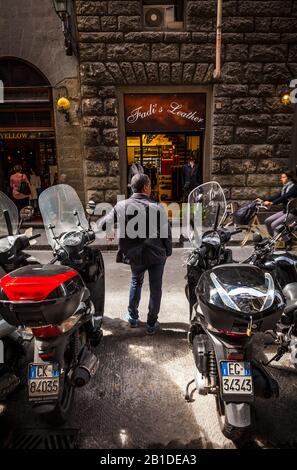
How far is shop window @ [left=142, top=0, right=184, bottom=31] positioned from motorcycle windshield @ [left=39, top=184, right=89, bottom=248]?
7219 millimetres

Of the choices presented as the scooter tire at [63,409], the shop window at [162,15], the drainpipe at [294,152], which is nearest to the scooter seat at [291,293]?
the scooter tire at [63,409]

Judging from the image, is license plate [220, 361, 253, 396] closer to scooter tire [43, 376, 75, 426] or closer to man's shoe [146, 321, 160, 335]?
scooter tire [43, 376, 75, 426]

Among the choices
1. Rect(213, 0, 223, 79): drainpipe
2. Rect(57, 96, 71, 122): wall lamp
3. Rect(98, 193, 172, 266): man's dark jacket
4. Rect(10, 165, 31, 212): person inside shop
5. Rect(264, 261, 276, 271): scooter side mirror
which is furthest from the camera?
Rect(10, 165, 31, 212): person inside shop

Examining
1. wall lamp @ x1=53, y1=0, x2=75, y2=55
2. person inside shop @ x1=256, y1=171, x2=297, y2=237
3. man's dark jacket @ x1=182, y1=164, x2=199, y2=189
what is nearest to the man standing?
person inside shop @ x1=256, y1=171, x2=297, y2=237

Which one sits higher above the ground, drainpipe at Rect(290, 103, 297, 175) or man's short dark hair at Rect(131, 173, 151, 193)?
drainpipe at Rect(290, 103, 297, 175)

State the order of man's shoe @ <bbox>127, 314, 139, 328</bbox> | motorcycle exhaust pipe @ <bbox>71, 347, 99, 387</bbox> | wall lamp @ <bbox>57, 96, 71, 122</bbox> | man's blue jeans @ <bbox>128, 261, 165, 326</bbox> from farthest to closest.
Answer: wall lamp @ <bbox>57, 96, 71, 122</bbox>
man's shoe @ <bbox>127, 314, 139, 328</bbox>
man's blue jeans @ <bbox>128, 261, 165, 326</bbox>
motorcycle exhaust pipe @ <bbox>71, 347, 99, 387</bbox>

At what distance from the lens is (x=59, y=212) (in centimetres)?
386

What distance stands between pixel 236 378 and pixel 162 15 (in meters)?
9.60

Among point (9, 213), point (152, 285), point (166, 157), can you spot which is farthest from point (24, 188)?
point (152, 285)

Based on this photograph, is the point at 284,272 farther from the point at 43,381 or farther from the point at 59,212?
the point at 43,381

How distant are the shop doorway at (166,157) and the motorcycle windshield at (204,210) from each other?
244 inches

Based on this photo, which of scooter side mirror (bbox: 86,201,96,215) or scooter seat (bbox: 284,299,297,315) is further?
scooter side mirror (bbox: 86,201,96,215)

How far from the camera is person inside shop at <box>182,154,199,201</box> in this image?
395 inches

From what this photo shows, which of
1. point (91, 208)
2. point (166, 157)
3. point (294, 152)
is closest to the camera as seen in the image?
point (91, 208)
